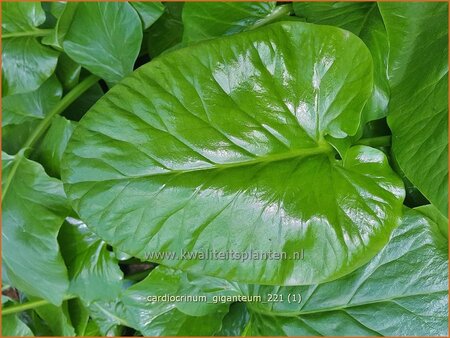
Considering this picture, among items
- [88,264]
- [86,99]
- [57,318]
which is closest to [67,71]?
[86,99]

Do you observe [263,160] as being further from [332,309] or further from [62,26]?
[62,26]

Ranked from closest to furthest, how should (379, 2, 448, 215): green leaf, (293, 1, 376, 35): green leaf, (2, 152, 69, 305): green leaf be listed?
(379, 2, 448, 215): green leaf
(293, 1, 376, 35): green leaf
(2, 152, 69, 305): green leaf

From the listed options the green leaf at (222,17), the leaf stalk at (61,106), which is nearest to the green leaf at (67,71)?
the leaf stalk at (61,106)

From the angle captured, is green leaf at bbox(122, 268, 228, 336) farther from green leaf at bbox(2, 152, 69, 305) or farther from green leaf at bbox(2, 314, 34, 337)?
green leaf at bbox(2, 314, 34, 337)

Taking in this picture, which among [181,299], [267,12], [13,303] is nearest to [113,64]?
[267,12]

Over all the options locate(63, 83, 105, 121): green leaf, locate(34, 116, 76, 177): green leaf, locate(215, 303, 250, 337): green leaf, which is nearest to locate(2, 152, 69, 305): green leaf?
locate(34, 116, 76, 177): green leaf

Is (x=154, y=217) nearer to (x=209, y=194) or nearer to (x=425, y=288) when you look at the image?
(x=209, y=194)
